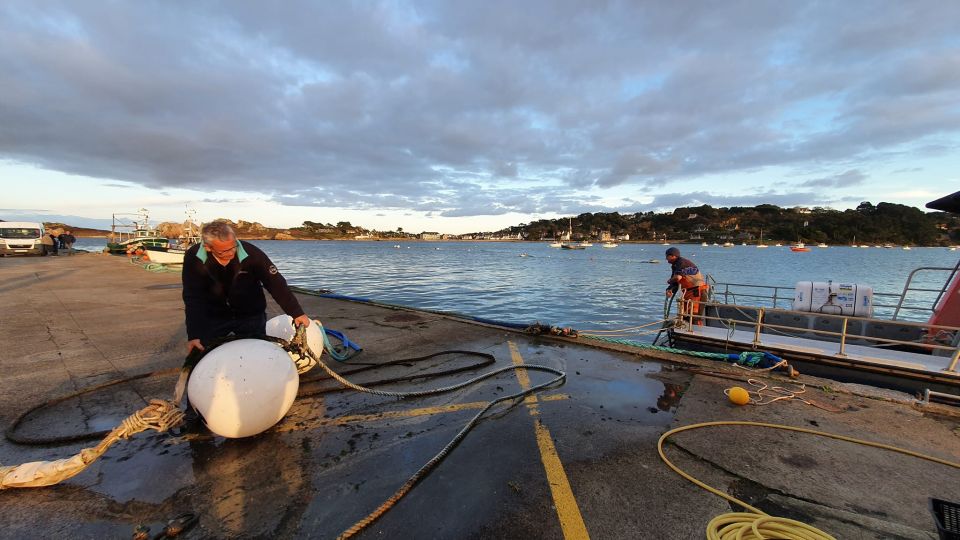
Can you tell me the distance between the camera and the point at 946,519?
2240 millimetres

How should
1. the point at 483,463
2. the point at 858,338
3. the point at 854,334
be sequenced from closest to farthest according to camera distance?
the point at 483,463 → the point at 858,338 → the point at 854,334

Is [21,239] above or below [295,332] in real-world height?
above

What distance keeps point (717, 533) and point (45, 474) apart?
17.3ft

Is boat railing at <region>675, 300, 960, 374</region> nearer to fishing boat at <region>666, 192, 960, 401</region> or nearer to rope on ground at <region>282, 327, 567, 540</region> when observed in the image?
fishing boat at <region>666, 192, 960, 401</region>

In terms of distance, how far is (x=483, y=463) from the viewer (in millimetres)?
3598

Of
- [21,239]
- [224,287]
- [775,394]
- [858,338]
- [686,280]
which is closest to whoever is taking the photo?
[224,287]

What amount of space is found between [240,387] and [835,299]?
12374mm

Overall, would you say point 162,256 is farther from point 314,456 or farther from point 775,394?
point 775,394

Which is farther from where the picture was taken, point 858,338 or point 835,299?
point 835,299

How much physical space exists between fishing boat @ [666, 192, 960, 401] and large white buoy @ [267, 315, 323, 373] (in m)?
7.38

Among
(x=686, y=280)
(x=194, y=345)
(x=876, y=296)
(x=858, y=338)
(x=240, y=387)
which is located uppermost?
(x=686, y=280)

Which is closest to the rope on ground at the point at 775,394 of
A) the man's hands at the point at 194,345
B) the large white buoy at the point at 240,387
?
the large white buoy at the point at 240,387

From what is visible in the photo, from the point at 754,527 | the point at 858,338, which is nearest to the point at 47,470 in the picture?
the point at 754,527

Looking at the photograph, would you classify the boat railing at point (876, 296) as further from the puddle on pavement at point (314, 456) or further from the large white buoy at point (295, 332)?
the large white buoy at point (295, 332)
